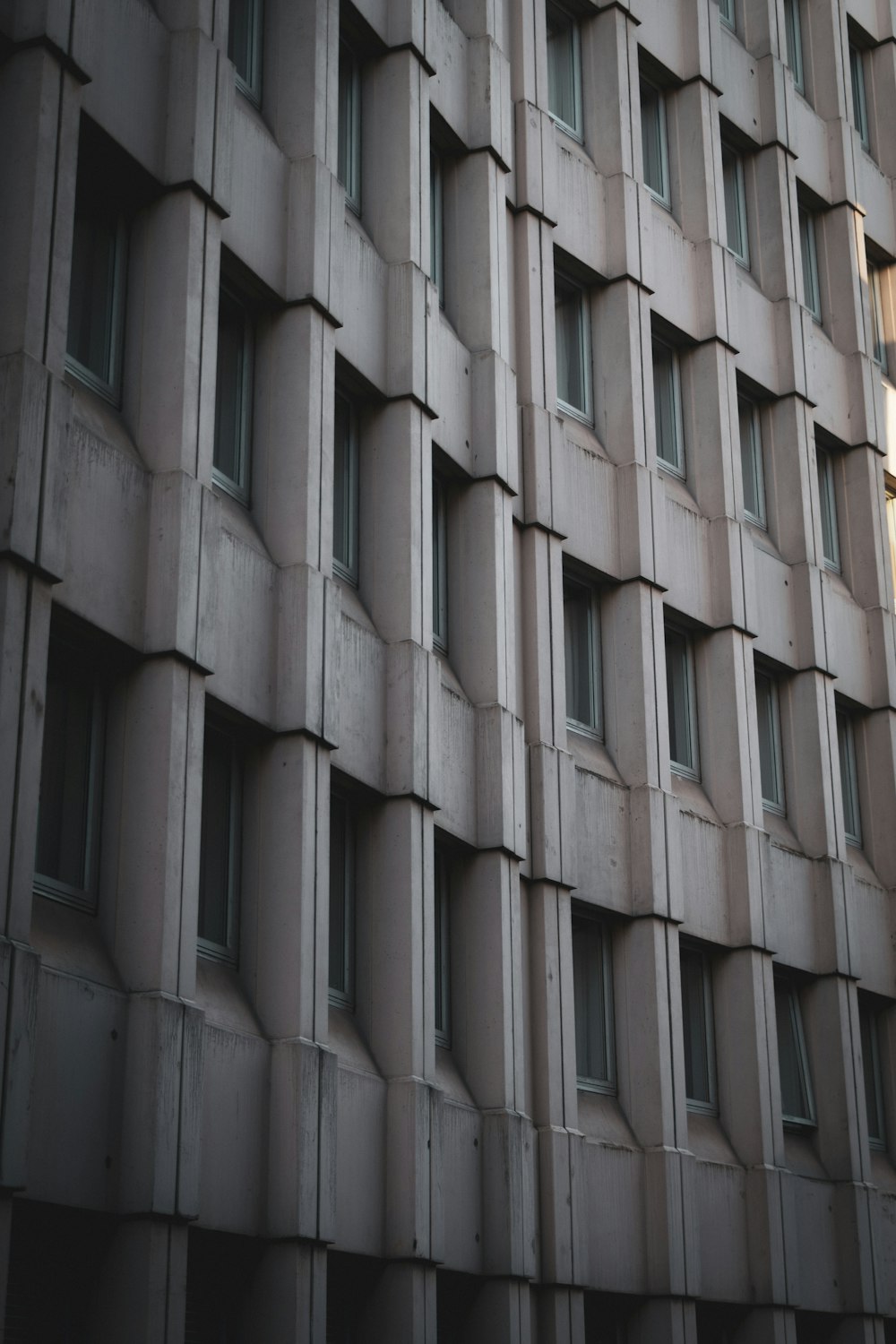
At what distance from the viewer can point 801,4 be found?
30.8 m

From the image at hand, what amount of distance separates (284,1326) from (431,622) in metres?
7.29

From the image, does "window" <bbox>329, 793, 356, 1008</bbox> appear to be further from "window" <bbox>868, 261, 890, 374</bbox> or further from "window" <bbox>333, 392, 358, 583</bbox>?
"window" <bbox>868, 261, 890, 374</bbox>

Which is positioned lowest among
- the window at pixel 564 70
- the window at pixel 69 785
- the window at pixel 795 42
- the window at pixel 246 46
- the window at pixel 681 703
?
the window at pixel 69 785

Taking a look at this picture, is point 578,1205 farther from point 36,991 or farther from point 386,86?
point 386,86

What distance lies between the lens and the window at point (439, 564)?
64.8 ft

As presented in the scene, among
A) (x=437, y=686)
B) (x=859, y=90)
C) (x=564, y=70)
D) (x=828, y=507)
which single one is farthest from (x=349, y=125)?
(x=859, y=90)

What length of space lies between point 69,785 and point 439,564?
6.91 metres

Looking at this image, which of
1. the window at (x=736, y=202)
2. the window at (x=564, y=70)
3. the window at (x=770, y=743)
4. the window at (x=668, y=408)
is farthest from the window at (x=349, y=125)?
the window at (x=770, y=743)

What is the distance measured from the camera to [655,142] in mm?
26328

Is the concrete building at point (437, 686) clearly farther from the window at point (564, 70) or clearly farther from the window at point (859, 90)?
the window at point (859, 90)

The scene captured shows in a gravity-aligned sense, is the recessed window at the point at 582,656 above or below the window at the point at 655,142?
below

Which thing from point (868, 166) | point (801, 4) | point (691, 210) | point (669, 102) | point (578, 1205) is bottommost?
point (578, 1205)

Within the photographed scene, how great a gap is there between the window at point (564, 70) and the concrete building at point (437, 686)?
0.28ft

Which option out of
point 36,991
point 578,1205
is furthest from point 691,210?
point 36,991
